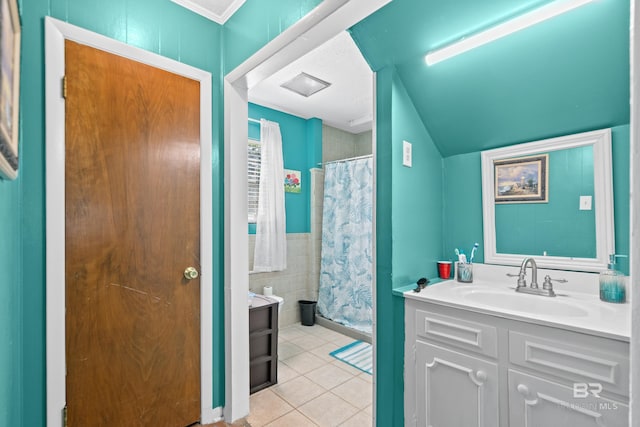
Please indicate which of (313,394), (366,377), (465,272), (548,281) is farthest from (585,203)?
(313,394)

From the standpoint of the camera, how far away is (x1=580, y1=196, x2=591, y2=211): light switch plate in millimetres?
1522

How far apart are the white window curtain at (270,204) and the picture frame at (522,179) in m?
→ 2.09

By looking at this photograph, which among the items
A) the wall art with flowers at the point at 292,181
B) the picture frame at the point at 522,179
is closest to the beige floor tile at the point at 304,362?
the wall art with flowers at the point at 292,181

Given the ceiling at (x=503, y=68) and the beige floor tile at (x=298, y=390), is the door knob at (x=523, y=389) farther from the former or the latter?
the beige floor tile at (x=298, y=390)

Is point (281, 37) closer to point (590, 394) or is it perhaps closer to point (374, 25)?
point (374, 25)

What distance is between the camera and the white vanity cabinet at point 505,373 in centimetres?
105

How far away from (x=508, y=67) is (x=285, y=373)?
248 cm

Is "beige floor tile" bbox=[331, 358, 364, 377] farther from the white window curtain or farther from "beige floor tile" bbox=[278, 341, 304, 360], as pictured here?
the white window curtain

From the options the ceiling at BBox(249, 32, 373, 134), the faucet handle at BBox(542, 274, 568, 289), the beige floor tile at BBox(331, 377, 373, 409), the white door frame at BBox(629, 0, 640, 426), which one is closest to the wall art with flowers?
the ceiling at BBox(249, 32, 373, 134)

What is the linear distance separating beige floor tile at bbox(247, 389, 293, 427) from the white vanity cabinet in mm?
845

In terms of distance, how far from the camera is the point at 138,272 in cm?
163

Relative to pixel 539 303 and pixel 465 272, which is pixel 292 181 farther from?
pixel 539 303

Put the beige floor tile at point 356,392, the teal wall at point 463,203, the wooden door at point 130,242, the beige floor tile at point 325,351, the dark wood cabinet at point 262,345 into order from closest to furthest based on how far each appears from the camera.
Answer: the wooden door at point 130,242, the teal wall at point 463,203, the beige floor tile at point 356,392, the dark wood cabinet at point 262,345, the beige floor tile at point 325,351

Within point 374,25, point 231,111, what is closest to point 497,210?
point 374,25
